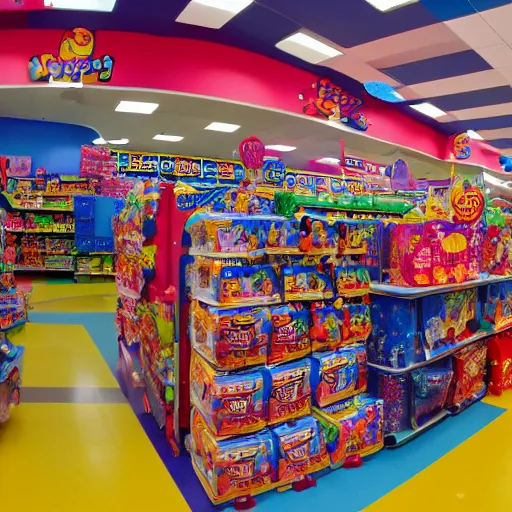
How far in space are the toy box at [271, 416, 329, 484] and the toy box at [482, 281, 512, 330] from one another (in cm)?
196

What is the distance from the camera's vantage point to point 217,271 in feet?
6.59

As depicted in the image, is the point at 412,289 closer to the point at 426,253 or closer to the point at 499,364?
the point at 426,253

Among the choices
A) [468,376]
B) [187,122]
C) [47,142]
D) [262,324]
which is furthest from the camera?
[47,142]

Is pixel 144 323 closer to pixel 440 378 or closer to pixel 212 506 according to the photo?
pixel 212 506

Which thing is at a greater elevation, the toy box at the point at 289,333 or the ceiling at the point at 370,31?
the ceiling at the point at 370,31

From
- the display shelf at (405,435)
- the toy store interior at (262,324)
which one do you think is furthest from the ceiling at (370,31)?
the display shelf at (405,435)

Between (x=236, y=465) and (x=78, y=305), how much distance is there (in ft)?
18.1

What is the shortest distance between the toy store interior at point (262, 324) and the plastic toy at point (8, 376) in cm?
2

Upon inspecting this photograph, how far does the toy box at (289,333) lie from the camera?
84.0 inches

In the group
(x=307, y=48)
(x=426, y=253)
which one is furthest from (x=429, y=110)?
(x=426, y=253)

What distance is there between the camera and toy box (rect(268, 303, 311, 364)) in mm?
2133

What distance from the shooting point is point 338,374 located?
91.8 inches

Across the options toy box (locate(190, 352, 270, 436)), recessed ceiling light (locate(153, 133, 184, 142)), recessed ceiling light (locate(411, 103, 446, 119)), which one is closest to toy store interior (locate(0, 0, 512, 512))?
toy box (locate(190, 352, 270, 436))

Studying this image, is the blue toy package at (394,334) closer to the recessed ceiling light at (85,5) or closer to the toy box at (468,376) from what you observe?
the toy box at (468,376)
